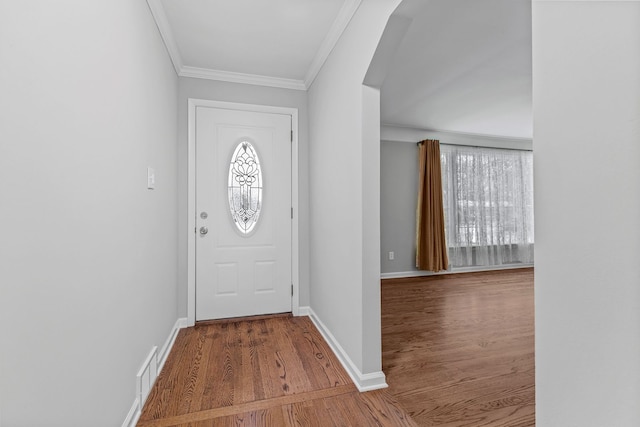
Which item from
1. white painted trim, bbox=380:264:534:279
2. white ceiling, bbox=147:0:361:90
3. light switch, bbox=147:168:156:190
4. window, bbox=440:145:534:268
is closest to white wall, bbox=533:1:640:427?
white ceiling, bbox=147:0:361:90

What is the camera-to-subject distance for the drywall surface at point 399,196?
15.4ft

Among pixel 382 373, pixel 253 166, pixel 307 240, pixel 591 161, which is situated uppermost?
pixel 253 166

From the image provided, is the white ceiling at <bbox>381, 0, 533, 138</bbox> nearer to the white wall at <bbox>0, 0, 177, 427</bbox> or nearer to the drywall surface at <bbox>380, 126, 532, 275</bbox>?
the drywall surface at <bbox>380, 126, 532, 275</bbox>

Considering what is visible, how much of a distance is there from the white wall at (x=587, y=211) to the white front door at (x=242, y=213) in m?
2.46

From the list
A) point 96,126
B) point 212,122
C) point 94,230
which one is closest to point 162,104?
point 212,122

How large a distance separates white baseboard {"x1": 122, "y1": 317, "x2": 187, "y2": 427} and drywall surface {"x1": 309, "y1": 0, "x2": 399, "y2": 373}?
1232mm

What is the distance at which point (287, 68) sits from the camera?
2.75 meters

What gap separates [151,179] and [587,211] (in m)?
2.06

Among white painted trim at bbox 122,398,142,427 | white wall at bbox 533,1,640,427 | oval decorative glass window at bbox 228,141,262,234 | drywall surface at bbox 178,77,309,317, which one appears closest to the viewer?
white wall at bbox 533,1,640,427

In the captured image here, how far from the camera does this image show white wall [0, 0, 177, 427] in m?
0.74

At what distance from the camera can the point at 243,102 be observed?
290 centimetres

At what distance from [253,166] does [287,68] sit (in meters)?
1.00

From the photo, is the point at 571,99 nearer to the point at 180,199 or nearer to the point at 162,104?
the point at 162,104

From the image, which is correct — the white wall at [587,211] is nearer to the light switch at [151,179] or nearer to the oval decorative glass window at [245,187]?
the light switch at [151,179]
